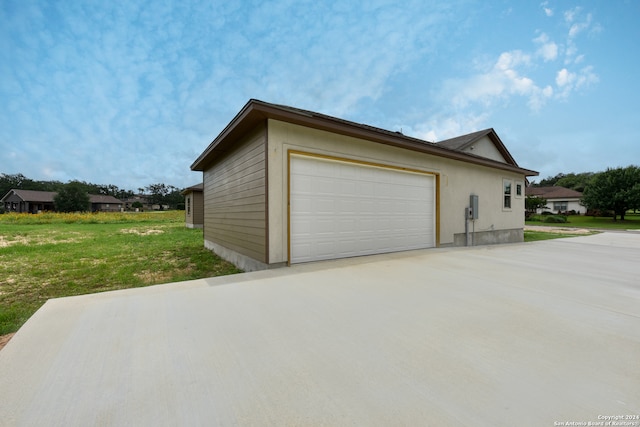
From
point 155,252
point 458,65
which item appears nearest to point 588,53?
point 458,65

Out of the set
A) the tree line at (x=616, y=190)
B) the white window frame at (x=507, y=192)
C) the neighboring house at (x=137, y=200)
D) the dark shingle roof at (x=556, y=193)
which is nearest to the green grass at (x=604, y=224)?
the tree line at (x=616, y=190)

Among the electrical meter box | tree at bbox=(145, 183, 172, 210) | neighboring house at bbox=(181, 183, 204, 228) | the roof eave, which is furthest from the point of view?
tree at bbox=(145, 183, 172, 210)

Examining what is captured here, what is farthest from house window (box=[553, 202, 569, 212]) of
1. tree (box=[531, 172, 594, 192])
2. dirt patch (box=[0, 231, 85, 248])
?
dirt patch (box=[0, 231, 85, 248])

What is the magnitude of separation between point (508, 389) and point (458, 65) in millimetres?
13638

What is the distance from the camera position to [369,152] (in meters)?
6.13

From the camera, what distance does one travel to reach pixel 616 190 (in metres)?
24.5

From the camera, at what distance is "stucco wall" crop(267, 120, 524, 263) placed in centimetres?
482

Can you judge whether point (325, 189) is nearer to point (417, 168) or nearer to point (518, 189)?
point (417, 168)

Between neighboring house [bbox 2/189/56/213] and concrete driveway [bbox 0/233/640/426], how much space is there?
185ft

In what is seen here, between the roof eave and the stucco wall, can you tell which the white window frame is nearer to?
the stucco wall

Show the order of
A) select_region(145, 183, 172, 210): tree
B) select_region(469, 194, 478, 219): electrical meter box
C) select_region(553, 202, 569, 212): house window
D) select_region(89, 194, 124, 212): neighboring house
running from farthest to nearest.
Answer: select_region(145, 183, 172, 210): tree → select_region(89, 194, 124, 212): neighboring house → select_region(553, 202, 569, 212): house window → select_region(469, 194, 478, 219): electrical meter box

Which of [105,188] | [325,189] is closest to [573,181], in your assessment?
[325,189]

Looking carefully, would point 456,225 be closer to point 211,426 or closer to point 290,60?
point 211,426

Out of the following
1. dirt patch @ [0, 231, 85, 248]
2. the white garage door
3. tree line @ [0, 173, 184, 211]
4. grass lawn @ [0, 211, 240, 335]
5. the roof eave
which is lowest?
grass lawn @ [0, 211, 240, 335]
